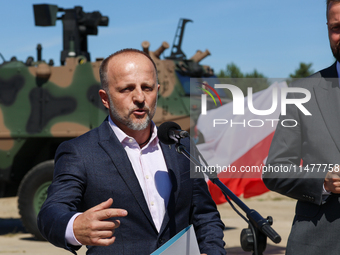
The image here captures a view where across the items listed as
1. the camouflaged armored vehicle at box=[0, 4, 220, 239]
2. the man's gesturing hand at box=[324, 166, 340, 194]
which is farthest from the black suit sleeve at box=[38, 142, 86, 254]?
the camouflaged armored vehicle at box=[0, 4, 220, 239]

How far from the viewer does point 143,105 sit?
2035 millimetres

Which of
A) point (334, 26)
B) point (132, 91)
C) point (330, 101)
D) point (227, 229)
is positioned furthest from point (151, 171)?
point (227, 229)

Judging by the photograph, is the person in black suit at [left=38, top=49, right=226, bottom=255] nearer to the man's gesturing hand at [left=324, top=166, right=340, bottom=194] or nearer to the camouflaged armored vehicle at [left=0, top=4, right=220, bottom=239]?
the man's gesturing hand at [left=324, top=166, right=340, bottom=194]

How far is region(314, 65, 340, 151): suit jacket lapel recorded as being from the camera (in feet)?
6.98

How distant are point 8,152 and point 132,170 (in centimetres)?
669

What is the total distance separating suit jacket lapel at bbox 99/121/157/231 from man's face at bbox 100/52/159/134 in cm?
9

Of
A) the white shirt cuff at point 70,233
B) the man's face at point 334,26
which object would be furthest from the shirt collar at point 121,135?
the man's face at point 334,26

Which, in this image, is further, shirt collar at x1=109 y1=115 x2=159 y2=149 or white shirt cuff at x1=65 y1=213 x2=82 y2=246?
shirt collar at x1=109 y1=115 x2=159 y2=149

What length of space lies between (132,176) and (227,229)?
276 inches

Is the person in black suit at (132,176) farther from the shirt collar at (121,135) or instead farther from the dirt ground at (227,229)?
the dirt ground at (227,229)

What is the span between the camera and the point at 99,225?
5.03 feet

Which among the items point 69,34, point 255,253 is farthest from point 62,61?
point 255,253

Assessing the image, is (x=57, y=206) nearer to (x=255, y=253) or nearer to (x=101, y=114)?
(x=255, y=253)

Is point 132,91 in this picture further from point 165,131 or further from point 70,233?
point 70,233
